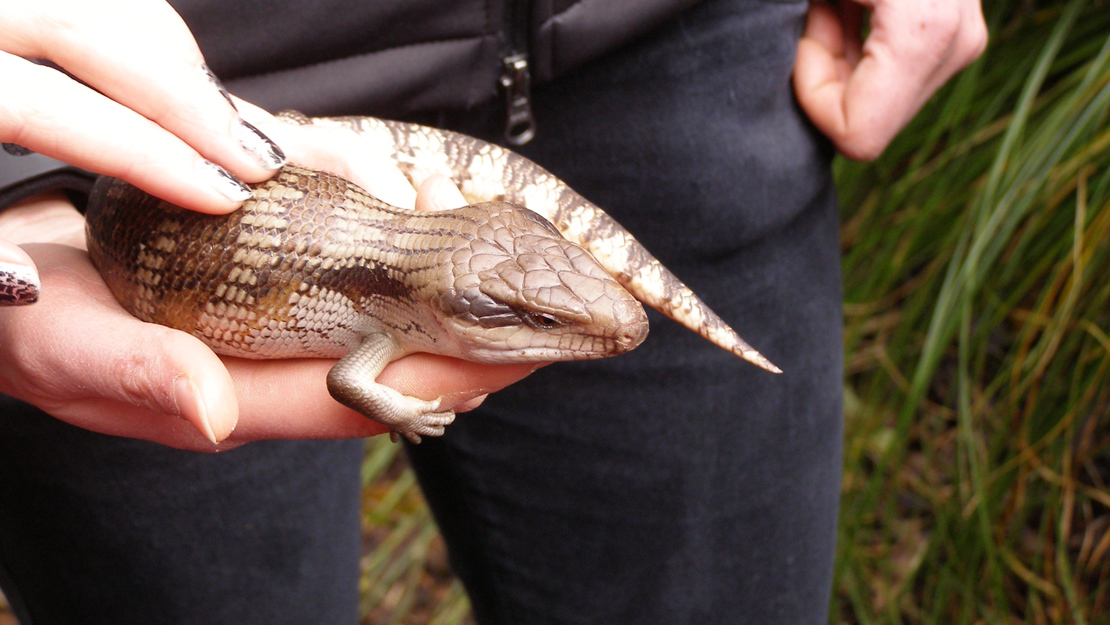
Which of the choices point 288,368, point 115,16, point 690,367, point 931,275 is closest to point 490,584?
point 690,367

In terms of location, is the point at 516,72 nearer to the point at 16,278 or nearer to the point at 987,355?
the point at 16,278

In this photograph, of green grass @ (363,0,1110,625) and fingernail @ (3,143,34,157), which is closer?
fingernail @ (3,143,34,157)

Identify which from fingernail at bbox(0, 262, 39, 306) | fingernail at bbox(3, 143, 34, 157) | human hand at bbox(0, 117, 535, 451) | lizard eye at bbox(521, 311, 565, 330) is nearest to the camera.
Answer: fingernail at bbox(0, 262, 39, 306)

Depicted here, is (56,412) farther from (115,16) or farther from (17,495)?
(115,16)

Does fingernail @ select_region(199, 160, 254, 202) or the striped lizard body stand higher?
fingernail @ select_region(199, 160, 254, 202)

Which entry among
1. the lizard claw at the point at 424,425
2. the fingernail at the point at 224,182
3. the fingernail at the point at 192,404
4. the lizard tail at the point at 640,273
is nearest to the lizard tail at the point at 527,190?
the lizard tail at the point at 640,273

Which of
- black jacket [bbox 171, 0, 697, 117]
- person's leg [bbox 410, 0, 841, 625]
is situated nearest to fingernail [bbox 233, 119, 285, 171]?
black jacket [bbox 171, 0, 697, 117]

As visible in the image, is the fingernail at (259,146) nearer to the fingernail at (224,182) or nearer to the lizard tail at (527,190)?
the fingernail at (224,182)

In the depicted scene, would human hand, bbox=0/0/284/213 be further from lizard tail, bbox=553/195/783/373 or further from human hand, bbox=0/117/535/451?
lizard tail, bbox=553/195/783/373
